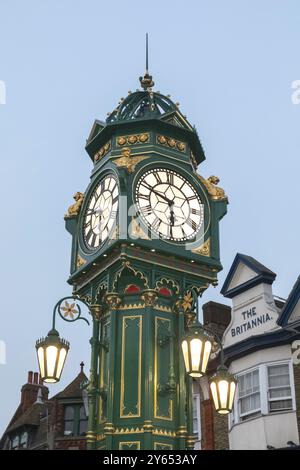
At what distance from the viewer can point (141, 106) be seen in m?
14.2

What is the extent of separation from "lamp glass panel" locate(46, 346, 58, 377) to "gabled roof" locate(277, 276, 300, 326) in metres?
12.8

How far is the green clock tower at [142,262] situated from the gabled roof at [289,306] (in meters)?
9.55

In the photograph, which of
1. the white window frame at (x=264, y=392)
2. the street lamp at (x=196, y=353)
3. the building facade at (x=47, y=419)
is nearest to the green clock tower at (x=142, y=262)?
the street lamp at (x=196, y=353)

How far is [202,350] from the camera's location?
9883mm

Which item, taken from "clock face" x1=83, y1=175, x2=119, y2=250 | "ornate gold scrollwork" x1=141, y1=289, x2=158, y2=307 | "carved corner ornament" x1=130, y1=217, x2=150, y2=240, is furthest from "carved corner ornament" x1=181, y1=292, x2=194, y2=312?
"clock face" x1=83, y1=175, x2=119, y2=250

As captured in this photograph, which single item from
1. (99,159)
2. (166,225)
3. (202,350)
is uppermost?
(99,159)

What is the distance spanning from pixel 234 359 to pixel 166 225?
12009 mm

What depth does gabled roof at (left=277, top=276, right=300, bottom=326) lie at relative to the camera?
2248cm

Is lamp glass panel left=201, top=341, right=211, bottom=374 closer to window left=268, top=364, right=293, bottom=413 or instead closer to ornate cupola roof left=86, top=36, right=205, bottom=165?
ornate cupola roof left=86, top=36, right=205, bottom=165

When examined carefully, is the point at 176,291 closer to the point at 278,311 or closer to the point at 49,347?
the point at 49,347

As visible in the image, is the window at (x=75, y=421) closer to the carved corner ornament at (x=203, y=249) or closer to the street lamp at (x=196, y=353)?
Answer: the carved corner ornament at (x=203, y=249)

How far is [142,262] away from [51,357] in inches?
89.1
